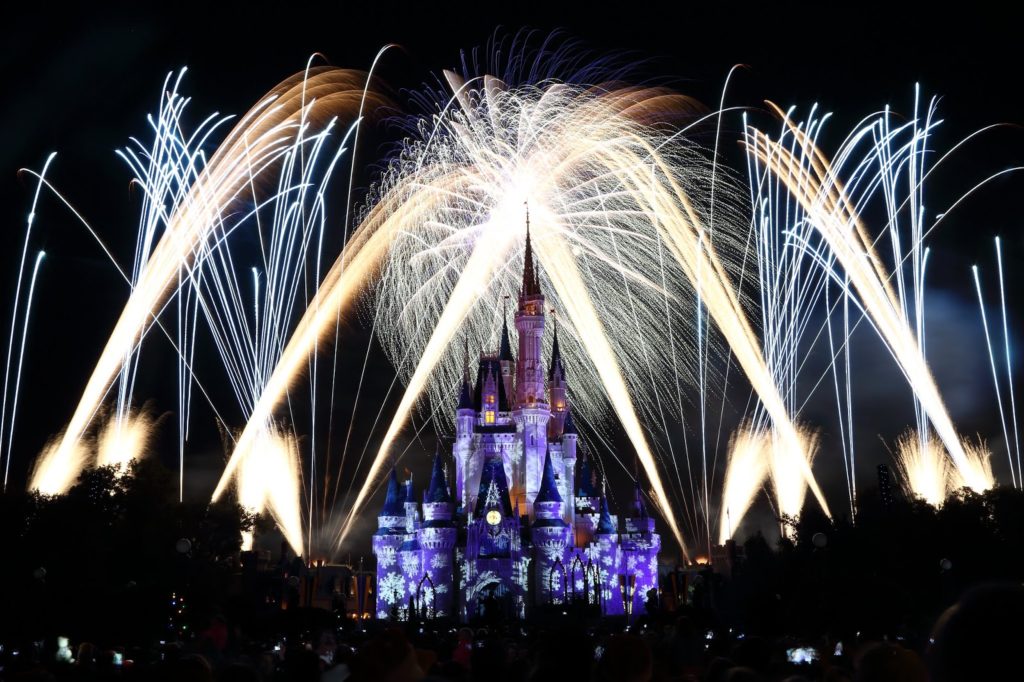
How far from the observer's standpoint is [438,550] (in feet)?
310

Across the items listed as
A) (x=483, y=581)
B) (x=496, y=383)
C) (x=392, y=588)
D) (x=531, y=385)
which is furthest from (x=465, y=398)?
(x=392, y=588)

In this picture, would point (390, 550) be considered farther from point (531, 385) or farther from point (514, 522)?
point (531, 385)

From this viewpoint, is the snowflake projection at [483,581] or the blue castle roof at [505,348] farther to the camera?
the blue castle roof at [505,348]

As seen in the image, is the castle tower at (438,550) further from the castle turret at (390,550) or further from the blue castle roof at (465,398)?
the blue castle roof at (465,398)

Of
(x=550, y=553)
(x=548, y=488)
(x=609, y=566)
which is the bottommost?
(x=609, y=566)

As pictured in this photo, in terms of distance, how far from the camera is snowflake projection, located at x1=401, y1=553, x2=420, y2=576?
95.2 meters

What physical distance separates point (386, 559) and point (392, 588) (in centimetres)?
338

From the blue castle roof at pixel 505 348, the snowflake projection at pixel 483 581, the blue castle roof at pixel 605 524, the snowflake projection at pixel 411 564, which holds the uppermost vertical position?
the blue castle roof at pixel 505 348

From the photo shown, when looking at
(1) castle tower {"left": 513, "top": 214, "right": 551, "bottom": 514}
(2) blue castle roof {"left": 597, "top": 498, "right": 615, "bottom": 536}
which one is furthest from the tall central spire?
(2) blue castle roof {"left": 597, "top": 498, "right": 615, "bottom": 536}

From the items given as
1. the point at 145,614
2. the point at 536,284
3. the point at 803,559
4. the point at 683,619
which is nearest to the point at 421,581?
the point at 536,284

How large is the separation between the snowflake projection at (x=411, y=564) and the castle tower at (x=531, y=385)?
499 inches

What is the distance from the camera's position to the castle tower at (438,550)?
9262cm

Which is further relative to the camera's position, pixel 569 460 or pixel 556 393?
pixel 556 393

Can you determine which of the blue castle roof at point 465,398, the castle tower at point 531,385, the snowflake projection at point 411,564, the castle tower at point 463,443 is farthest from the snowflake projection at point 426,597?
the blue castle roof at point 465,398
